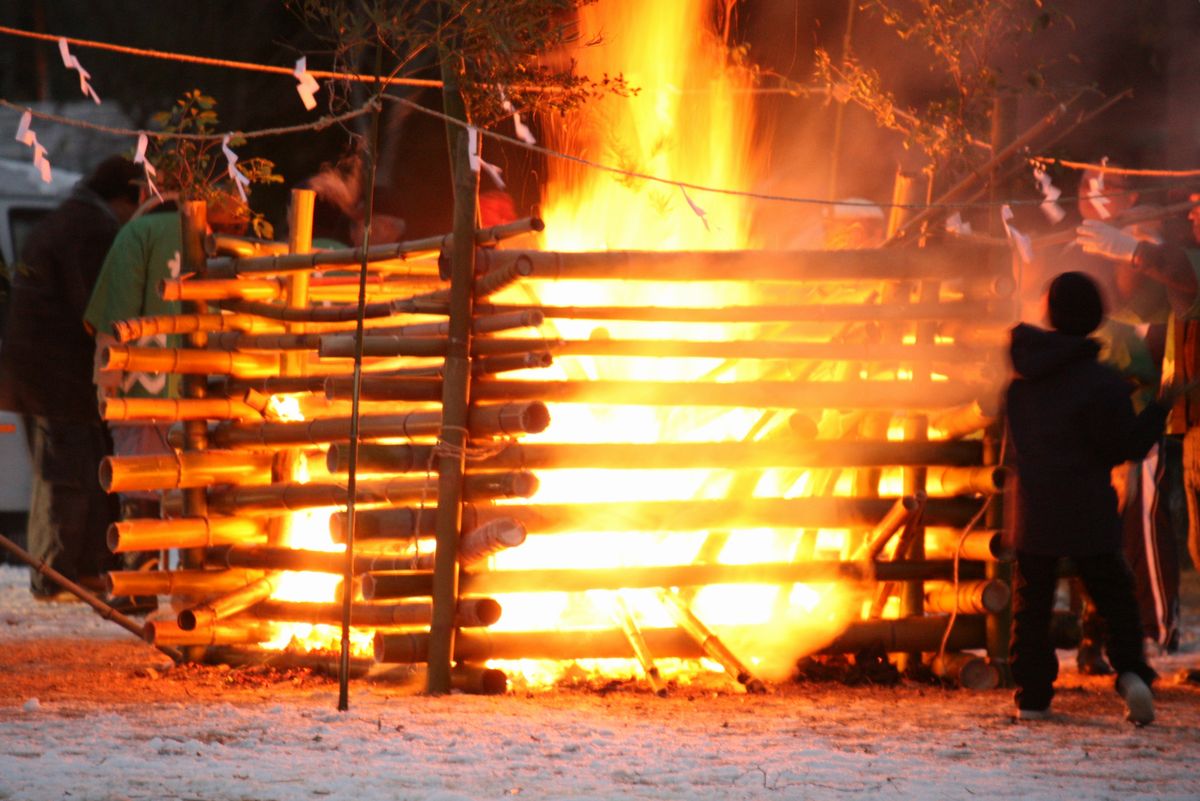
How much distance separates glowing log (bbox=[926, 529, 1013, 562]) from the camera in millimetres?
8164

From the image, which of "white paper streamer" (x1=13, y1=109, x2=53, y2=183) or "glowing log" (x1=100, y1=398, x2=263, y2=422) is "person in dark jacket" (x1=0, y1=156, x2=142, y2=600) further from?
"white paper streamer" (x1=13, y1=109, x2=53, y2=183)

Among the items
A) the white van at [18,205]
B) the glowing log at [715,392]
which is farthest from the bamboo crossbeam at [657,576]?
the white van at [18,205]

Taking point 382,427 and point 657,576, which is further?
point 382,427

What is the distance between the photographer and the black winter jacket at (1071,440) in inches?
279

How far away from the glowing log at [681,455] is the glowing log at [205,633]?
1129 mm

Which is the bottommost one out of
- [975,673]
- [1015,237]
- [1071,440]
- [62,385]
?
[975,673]

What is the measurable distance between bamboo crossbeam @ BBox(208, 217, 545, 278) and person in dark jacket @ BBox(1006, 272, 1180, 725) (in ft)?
7.31

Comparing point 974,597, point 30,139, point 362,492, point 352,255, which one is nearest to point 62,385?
point 352,255

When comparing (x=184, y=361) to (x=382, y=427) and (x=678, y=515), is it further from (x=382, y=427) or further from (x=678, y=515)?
(x=678, y=515)

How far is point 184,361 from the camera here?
28.7 ft

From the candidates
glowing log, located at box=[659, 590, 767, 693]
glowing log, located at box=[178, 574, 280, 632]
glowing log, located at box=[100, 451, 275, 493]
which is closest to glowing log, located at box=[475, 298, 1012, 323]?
glowing log, located at box=[659, 590, 767, 693]

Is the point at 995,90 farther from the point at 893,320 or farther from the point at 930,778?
the point at 930,778

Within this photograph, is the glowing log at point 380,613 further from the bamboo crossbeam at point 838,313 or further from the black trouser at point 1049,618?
the black trouser at point 1049,618

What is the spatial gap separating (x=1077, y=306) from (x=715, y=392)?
68.0 inches
